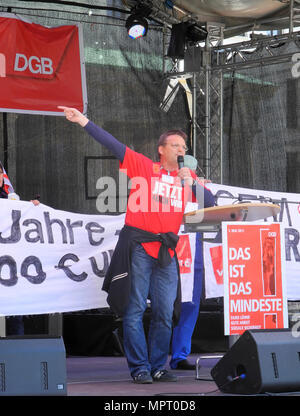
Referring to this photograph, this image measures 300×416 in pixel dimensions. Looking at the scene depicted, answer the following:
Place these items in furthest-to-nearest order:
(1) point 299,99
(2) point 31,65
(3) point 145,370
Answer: (1) point 299,99 < (2) point 31,65 < (3) point 145,370

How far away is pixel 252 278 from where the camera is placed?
13.8 ft

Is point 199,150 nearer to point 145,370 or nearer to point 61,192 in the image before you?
point 61,192

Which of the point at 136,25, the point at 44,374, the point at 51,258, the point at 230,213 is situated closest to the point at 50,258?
the point at 51,258

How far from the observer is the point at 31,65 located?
8055 mm

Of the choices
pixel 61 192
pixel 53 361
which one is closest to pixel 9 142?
pixel 61 192

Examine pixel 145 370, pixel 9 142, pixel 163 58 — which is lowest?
pixel 145 370

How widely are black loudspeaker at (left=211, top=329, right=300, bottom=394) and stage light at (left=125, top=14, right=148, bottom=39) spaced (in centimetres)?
524

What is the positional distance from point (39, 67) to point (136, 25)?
3.93ft

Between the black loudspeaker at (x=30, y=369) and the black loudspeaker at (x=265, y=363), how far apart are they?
3.11ft

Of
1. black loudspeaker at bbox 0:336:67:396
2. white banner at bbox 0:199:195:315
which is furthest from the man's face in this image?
black loudspeaker at bbox 0:336:67:396

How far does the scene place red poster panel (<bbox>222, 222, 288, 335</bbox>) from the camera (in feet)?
13.5

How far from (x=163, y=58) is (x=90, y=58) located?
3.55ft

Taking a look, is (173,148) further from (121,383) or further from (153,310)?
(121,383)

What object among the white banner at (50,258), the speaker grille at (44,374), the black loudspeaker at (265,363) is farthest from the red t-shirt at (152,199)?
the speaker grille at (44,374)
